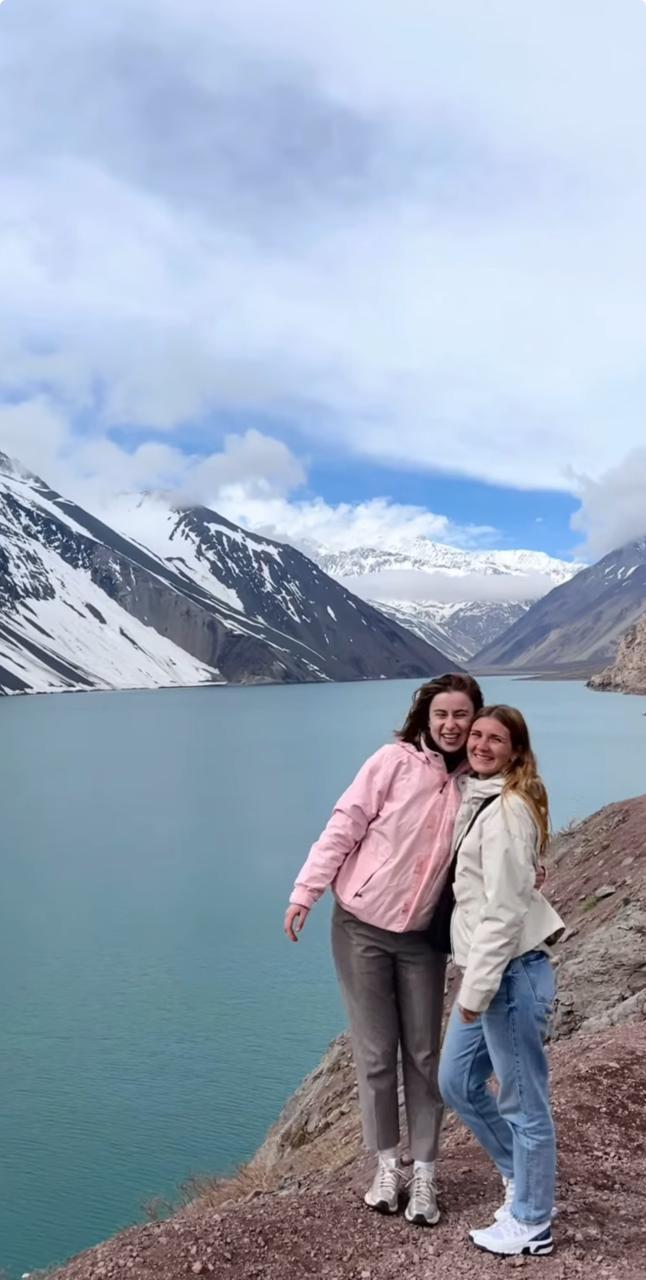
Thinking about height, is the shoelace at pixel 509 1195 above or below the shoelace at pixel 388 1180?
above

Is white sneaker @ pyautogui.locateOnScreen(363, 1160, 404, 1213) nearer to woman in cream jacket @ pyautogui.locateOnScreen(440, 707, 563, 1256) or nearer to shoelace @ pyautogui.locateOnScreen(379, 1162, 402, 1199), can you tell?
shoelace @ pyautogui.locateOnScreen(379, 1162, 402, 1199)

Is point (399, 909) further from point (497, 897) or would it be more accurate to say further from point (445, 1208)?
point (445, 1208)

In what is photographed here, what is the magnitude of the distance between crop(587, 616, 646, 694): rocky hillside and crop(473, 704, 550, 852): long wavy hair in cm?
16444

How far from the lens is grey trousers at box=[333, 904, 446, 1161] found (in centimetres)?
570

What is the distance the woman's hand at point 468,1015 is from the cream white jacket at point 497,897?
6cm

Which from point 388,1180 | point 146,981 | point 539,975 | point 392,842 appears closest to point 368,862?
point 392,842

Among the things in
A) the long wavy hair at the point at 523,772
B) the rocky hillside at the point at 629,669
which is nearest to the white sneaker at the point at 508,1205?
the long wavy hair at the point at 523,772

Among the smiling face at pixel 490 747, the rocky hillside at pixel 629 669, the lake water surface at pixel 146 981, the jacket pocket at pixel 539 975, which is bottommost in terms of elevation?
the lake water surface at pixel 146 981

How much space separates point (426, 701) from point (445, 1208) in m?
2.91

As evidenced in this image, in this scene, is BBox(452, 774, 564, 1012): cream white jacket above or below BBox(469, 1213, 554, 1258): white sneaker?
above

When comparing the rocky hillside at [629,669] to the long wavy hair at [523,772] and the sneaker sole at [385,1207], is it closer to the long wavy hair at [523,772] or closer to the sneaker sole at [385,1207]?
the sneaker sole at [385,1207]

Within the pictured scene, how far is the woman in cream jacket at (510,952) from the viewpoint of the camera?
16.5 ft

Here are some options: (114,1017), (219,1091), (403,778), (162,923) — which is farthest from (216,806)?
(403,778)

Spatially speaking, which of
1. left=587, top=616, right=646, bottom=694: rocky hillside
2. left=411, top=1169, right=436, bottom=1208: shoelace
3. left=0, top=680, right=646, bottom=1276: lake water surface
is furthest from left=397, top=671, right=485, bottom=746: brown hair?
left=587, top=616, right=646, bottom=694: rocky hillside
